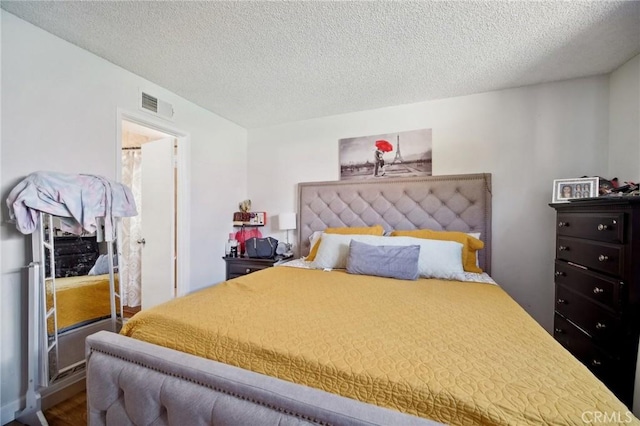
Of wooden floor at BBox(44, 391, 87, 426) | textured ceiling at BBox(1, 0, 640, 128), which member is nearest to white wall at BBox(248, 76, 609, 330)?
textured ceiling at BBox(1, 0, 640, 128)

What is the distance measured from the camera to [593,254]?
161cm

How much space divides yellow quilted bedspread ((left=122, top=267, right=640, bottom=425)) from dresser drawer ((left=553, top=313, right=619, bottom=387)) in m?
0.66

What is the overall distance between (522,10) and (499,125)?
1.21 metres

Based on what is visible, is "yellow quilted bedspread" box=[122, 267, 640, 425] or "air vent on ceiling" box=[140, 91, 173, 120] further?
"air vent on ceiling" box=[140, 91, 173, 120]

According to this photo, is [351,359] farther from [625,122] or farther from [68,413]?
[625,122]

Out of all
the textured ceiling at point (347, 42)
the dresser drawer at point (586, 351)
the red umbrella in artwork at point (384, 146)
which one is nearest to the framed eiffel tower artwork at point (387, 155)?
the red umbrella in artwork at point (384, 146)

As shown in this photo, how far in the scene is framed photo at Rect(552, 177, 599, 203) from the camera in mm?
1990

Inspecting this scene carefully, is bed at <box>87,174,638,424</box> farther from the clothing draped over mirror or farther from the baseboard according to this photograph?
the baseboard

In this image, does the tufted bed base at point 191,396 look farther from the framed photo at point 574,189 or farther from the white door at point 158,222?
the framed photo at point 574,189

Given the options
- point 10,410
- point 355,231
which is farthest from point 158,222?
point 355,231

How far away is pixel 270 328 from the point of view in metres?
1.13

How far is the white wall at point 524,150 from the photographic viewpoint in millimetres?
2287

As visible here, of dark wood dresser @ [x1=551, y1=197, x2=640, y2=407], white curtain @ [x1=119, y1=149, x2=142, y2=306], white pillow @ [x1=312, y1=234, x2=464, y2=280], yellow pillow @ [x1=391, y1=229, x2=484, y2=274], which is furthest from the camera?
white curtain @ [x1=119, y1=149, x2=142, y2=306]

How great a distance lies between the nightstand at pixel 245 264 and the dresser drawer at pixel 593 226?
2.61 m
